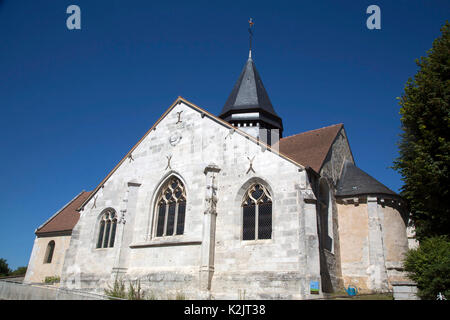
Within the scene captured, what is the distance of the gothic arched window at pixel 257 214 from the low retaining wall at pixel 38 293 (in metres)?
6.17

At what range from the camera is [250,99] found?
25281 millimetres

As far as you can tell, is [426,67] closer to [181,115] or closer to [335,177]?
[335,177]

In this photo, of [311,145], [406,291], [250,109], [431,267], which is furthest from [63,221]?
[431,267]

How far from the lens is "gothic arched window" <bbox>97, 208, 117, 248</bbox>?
19.2 metres

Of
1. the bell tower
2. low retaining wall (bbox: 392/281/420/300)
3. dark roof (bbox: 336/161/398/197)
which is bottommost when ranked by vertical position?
low retaining wall (bbox: 392/281/420/300)

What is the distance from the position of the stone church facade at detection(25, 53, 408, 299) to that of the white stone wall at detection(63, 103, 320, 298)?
0.16ft

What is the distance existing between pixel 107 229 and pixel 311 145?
11.8m

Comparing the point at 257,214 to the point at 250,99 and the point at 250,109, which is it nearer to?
the point at 250,109

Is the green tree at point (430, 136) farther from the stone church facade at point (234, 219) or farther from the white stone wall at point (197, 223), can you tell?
the white stone wall at point (197, 223)

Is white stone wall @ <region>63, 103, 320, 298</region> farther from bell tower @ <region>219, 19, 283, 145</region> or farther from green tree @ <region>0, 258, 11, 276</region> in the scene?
green tree @ <region>0, 258, 11, 276</region>

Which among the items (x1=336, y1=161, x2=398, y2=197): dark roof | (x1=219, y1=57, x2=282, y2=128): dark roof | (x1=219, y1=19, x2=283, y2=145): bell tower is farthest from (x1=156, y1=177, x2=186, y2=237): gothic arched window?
(x1=219, y1=57, x2=282, y2=128): dark roof

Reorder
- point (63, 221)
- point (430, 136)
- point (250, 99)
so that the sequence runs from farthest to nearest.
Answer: point (63, 221) → point (250, 99) → point (430, 136)
